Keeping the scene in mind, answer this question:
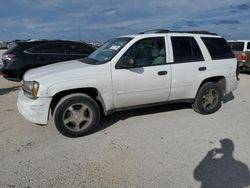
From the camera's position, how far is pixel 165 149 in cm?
398

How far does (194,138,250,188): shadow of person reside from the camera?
121 inches

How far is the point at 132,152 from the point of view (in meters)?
3.88

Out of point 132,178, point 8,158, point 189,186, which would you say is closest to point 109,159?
point 132,178

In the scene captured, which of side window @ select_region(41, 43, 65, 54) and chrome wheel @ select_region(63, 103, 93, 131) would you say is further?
side window @ select_region(41, 43, 65, 54)

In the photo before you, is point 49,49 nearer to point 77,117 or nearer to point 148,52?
point 148,52

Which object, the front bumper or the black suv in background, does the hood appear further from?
the black suv in background

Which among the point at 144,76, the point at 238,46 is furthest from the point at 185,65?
the point at 238,46

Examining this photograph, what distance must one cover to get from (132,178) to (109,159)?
1.95ft

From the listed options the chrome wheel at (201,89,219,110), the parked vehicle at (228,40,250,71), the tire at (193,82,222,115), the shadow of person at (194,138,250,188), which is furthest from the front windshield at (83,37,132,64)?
the parked vehicle at (228,40,250,71)

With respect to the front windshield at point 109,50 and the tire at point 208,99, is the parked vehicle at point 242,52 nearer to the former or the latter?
the tire at point 208,99

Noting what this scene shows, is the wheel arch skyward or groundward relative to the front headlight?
groundward

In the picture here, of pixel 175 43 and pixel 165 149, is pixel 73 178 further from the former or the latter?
pixel 175 43

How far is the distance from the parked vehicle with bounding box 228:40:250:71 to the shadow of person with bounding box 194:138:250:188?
28.3 ft

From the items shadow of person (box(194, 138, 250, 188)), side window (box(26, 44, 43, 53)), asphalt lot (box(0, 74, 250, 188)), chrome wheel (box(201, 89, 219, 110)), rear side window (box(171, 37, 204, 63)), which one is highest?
side window (box(26, 44, 43, 53))
